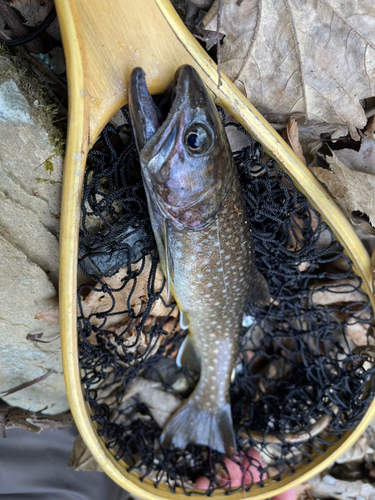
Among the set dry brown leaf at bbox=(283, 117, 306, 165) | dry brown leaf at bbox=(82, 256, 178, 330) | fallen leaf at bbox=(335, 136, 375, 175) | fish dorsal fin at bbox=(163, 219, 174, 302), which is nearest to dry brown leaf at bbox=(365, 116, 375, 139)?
fallen leaf at bbox=(335, 136, 375, 175)

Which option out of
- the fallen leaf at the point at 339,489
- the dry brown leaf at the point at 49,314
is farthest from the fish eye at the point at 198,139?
the fallen leaf at the point at 339,489

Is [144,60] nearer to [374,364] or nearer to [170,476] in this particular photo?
[374,364]

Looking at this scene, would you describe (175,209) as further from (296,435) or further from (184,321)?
(296,435)

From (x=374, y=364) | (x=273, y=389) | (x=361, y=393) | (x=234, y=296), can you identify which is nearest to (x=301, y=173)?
(x=234, y=296)

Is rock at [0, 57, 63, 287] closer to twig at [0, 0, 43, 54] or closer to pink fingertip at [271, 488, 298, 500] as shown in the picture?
twig at [0, 0, 43, 54]

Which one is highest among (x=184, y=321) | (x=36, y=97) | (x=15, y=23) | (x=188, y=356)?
(x=15, y=23)

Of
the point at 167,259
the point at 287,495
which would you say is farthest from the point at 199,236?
the point at 287,495

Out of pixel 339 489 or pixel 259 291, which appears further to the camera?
pixel 339 489

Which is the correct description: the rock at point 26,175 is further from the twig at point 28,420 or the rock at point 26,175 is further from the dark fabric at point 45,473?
the dark fabric at point 45,473
